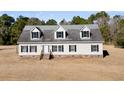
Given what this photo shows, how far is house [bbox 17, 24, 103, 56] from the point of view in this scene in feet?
92.3

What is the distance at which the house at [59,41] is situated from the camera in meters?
28.1

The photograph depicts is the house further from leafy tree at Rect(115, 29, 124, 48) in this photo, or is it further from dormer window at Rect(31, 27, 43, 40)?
leafy tree at Rect(115, 29, 124, 48)

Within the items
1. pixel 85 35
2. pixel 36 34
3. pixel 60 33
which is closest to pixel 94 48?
pixel 85 35

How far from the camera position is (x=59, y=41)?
28375 millimetres

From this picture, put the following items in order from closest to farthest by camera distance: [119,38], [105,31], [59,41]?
1. [59,41]
2. [105,31]
3. [119,38]

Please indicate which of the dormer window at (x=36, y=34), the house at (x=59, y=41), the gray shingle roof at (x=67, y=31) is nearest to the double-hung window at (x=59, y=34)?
the house at (x=59, y=41)

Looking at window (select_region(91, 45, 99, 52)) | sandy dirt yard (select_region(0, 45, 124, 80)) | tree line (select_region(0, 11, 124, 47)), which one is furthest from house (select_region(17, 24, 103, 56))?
sandy dirt yard (select_region(0, 45, 124, 80))

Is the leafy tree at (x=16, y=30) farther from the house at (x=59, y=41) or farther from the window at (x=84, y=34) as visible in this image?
the window at (x=84, y=34)

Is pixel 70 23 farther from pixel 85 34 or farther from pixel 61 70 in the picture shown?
pixel 61 70

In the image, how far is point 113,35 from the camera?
32.8 m

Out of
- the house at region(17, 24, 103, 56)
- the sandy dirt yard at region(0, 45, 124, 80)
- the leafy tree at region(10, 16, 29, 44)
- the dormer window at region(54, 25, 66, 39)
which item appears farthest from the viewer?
the dormer window at region(54, 25, 66, 39)

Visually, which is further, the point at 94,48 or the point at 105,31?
the point at 105,31

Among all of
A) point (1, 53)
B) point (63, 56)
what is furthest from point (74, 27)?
point (1, 53)
